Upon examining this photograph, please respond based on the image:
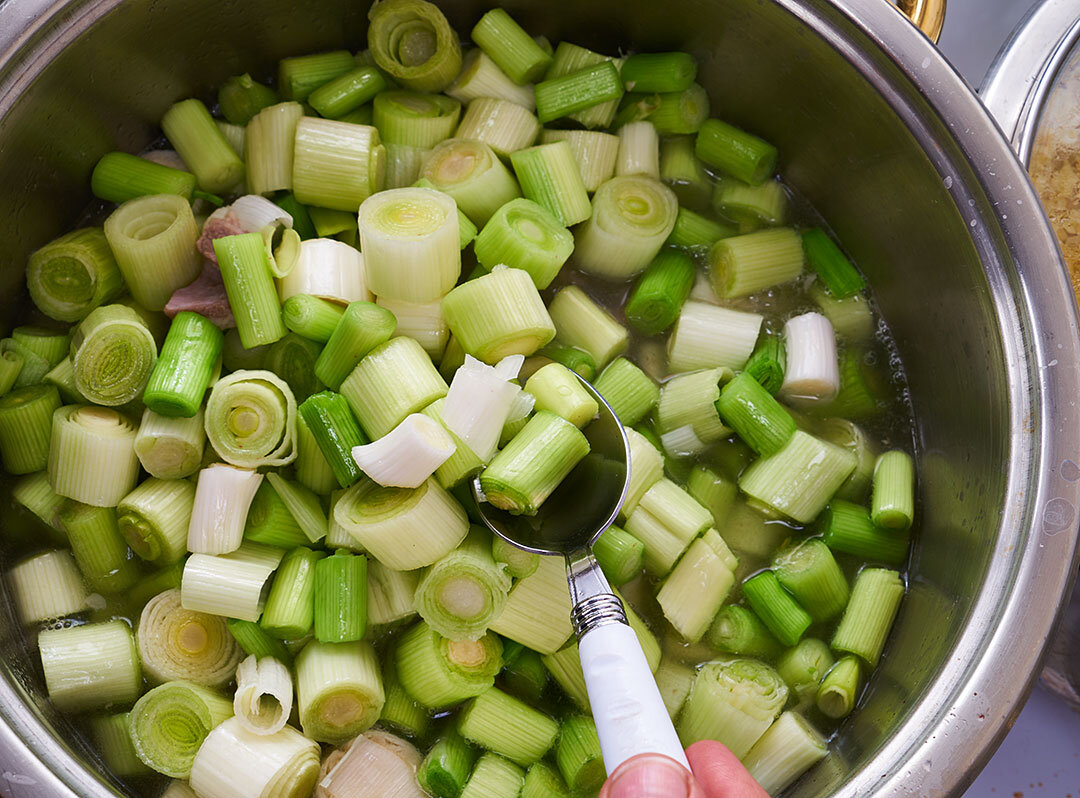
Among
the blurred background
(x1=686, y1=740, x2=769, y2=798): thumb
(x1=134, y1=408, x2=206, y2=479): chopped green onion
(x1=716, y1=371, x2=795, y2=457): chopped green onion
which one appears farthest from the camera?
the blurred background

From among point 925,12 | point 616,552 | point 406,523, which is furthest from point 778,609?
point 925,12

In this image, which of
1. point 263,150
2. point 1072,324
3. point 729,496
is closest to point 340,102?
point 263,150

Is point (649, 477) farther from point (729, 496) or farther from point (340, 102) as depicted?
point (340, 102)

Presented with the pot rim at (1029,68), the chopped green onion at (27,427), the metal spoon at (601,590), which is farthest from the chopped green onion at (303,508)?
the pot rim at (1029,68)

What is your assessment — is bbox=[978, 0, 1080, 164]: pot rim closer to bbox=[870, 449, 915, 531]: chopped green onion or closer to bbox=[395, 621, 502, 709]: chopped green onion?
bbox=[870, 449, 915, 531]: chopped green onion

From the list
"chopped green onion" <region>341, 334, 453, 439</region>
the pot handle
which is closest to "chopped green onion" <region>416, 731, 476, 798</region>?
"chopped green onion" <region>341, 334, 453, 439</region>

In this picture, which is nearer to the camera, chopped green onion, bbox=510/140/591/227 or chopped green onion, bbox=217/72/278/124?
chopped green onion, bbox=510/140/591/227
